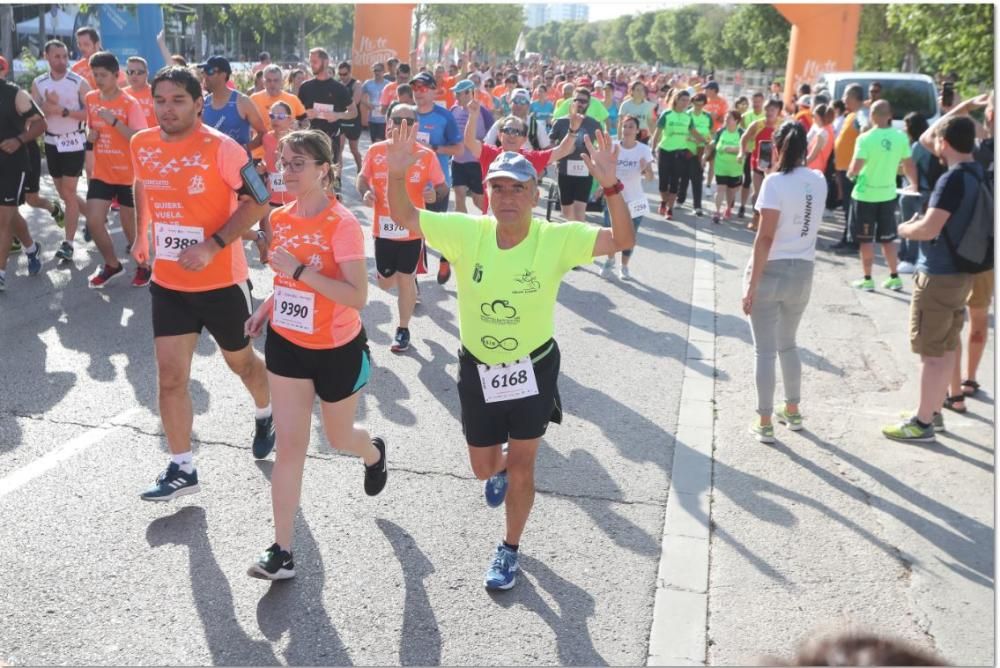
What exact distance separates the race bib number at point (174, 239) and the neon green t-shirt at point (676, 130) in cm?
1033

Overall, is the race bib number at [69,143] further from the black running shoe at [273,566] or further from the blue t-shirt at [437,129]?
the black running shoe at [273,566]

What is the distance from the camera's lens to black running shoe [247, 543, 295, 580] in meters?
3.83

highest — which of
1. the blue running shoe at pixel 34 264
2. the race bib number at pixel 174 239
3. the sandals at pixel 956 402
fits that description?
the race bib number at pixel 174 239

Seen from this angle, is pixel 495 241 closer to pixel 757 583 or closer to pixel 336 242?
pixel 336 242

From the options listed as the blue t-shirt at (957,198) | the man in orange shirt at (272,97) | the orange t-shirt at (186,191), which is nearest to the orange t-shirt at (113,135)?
the man in orange shirt at (272,97)

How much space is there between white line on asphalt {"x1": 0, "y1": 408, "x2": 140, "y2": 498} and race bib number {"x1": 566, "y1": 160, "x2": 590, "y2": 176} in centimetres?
574

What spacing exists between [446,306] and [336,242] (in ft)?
15.7

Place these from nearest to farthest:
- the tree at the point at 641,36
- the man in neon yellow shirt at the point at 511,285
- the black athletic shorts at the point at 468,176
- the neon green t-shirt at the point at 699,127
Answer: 1. the man in neon yellow shirt at the point at 511,285
2. the black athletic shorts at the point at 468,176
3. the neon green t-shirt at the point at 699,127
4. the tree at the point at 641,36

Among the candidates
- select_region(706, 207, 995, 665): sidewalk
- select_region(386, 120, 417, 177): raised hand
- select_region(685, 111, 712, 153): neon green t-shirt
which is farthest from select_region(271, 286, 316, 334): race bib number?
select_region(685, 111, 712, 153): neon green t-shirt

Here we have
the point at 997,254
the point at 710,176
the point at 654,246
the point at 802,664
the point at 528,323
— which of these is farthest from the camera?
the point at 710,176

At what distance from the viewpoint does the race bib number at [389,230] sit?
7.08m

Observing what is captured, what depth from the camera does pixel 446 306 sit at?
8727 millimetres

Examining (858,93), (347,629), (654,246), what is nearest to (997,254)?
(347,629)

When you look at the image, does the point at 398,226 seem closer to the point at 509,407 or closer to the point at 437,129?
the point at 437,129
